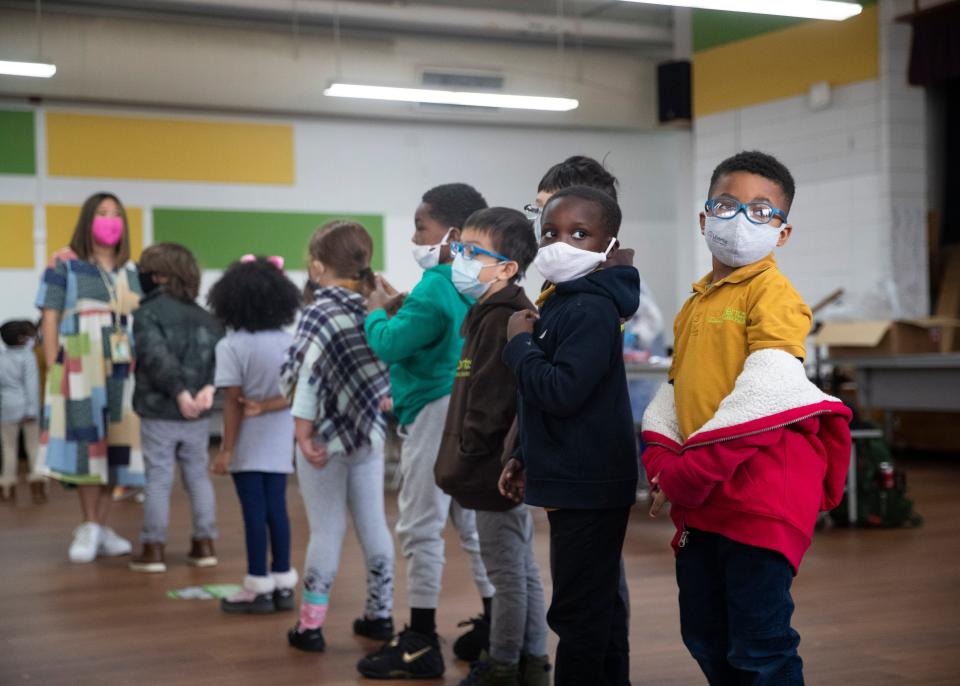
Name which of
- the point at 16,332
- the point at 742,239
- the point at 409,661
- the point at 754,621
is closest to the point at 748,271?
the point at 742,239

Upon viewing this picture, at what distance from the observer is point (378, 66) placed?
10.5 metres

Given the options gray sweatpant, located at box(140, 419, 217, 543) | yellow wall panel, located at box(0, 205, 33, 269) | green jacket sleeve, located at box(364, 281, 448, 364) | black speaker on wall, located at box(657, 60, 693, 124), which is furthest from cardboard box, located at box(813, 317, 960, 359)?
yellow wall panel, located at box(0, 205, 33, 269)

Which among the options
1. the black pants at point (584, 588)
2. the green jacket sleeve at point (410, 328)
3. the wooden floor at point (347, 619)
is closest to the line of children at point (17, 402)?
the wooden floor at point (347, 619)

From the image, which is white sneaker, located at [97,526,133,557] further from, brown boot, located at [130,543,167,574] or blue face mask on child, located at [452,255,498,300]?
blue face mask on child, located at [452,255,498,300]

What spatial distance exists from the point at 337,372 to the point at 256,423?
666 millimetres

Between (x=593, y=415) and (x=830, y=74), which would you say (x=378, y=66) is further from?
(x=593, y=415)

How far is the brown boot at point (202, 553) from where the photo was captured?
14.6 feet

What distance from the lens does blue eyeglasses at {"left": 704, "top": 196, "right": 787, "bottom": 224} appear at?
6.20ft

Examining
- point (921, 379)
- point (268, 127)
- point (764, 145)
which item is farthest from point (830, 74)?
point (268, 127)

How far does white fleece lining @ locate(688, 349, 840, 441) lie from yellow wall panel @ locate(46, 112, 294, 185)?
9239mm

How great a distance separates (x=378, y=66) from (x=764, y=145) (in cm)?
359

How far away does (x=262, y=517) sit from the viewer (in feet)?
11.8

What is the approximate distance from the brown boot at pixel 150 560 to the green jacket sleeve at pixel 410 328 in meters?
2.10

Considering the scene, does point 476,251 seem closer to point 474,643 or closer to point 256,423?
point 474,643
